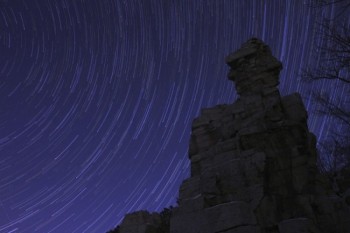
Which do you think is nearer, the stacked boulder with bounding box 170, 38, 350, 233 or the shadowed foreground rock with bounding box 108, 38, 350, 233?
the shadowed foreground rock with bounding box 108, 38, 350, 233

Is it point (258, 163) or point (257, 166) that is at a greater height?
point (258, 163)

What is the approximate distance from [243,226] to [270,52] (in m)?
8.76

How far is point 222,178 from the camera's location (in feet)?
39.5

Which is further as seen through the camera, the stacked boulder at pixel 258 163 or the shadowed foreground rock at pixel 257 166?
the stacked boulder at pixel 258 163

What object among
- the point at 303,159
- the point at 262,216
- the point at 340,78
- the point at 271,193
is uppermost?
the point at 340,78

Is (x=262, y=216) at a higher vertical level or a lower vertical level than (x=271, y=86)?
lower

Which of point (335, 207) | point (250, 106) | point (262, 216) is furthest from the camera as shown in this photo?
point (250, 106)

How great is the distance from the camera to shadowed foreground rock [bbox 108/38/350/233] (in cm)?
1010

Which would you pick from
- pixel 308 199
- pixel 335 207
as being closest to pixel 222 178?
pixel 308 199

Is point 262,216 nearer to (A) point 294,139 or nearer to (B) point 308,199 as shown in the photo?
(B) point 308,199

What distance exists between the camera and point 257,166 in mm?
11898

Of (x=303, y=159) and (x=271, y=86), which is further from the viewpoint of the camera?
(x=271, y=86)

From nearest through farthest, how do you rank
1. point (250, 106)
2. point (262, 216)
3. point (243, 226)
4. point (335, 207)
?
point (243, 226) < point (262, 216) < point (335, 207) < point (250, 106)

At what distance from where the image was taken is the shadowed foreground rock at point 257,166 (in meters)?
10.1
